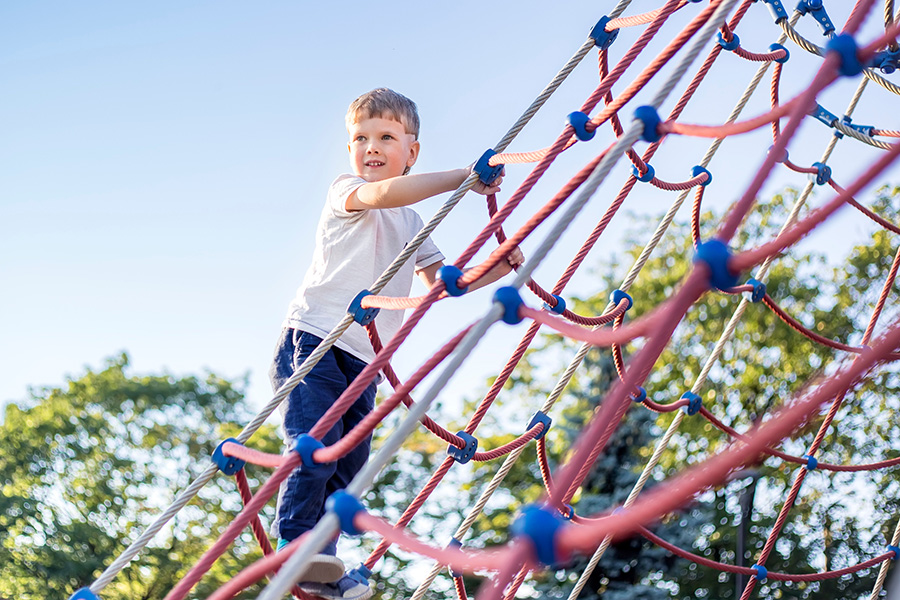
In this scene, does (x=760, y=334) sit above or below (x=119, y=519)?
above

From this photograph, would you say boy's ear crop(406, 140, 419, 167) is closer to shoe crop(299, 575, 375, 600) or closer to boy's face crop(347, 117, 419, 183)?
boy's face crop(347, 117, 419, 183)

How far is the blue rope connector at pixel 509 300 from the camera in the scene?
1444 millimetres

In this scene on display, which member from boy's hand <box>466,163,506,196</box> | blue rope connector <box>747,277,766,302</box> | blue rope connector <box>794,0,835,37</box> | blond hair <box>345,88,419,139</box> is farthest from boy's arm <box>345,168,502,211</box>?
blue rope connector <box>794,0,835,37</box>

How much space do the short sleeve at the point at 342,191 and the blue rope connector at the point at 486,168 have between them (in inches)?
13.7

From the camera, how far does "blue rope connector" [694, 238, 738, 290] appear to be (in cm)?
110

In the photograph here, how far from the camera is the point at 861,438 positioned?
9219 millimetres

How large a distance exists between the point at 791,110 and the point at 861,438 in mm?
8926

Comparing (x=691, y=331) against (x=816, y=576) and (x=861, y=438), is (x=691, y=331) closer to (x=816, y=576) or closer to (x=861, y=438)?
(x=861, y=438)

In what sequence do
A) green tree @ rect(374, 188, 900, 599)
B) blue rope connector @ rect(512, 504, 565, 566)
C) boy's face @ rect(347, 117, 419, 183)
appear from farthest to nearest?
green tree @ rect(374, 188, 900, 599)
boy's face @ rect(347, 117, 419, 183)
blue rope connector @ rect(512, 504, 565, 566)

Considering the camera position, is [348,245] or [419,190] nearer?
[419,190]

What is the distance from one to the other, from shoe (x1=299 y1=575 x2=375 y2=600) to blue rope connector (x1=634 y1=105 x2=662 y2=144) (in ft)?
3.42

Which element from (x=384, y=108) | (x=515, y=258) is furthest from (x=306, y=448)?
(x=384, y=108)

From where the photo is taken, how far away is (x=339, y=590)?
1.85 m

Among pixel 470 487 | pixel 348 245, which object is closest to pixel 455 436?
pixel 348 245
